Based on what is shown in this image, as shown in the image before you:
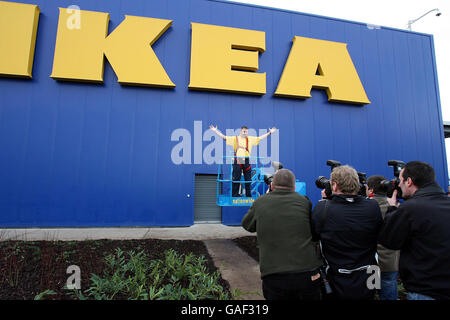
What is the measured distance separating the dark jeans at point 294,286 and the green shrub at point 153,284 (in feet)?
3.89

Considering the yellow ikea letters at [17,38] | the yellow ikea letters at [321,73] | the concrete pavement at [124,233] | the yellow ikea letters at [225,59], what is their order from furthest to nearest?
the yellow ikea letters at [321,73], the yellow ikea letters at [225,59], the yellow ikea letters at [17,38], the concrete pavement at [124,233]

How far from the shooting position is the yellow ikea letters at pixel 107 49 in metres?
7.40

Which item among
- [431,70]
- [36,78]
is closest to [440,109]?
[431,70]

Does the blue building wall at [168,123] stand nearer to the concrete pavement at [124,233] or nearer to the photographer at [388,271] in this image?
the concrete pavement at [124,233]

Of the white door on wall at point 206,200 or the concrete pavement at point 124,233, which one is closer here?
the concrete pavement at point 124,233

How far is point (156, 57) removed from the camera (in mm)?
7793

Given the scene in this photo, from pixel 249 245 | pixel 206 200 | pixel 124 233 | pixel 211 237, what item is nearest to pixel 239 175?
pixel 249 245

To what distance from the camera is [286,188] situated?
219cm

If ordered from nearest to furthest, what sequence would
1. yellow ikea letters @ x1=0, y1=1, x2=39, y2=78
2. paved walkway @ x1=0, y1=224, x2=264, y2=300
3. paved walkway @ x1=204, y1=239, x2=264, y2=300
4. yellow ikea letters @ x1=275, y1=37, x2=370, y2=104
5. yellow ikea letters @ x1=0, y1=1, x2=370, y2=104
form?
paved walkway @ x1=204, y1=239, x2=264, y2=300, paved walkway @ x1=0, y1=224, x2=264, y2=300, yellow ikea letters @ x1=0, y1=1, x2=39, y2=78, yellow ikea letters @ x1=0, y1=1, x2=370, y2=104, yellow ikea letters @ x1=275, y1=37, x2=370, y2=104

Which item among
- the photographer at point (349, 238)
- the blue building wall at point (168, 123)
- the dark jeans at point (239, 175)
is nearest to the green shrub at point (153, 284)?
the photographer at point (349, 238)

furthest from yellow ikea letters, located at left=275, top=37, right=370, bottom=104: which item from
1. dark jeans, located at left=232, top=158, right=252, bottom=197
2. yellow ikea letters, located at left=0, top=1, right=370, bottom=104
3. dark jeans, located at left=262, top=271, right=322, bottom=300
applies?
dark jeans, located at left=262, top=271, right=322, bottom=300

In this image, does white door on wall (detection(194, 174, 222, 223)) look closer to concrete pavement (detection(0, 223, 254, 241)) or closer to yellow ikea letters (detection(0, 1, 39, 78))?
concrete pavement (detection(0, 223, 254, 241))

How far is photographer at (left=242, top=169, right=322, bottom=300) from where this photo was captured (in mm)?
1901

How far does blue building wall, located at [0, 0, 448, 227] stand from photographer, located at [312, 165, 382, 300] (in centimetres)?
615
